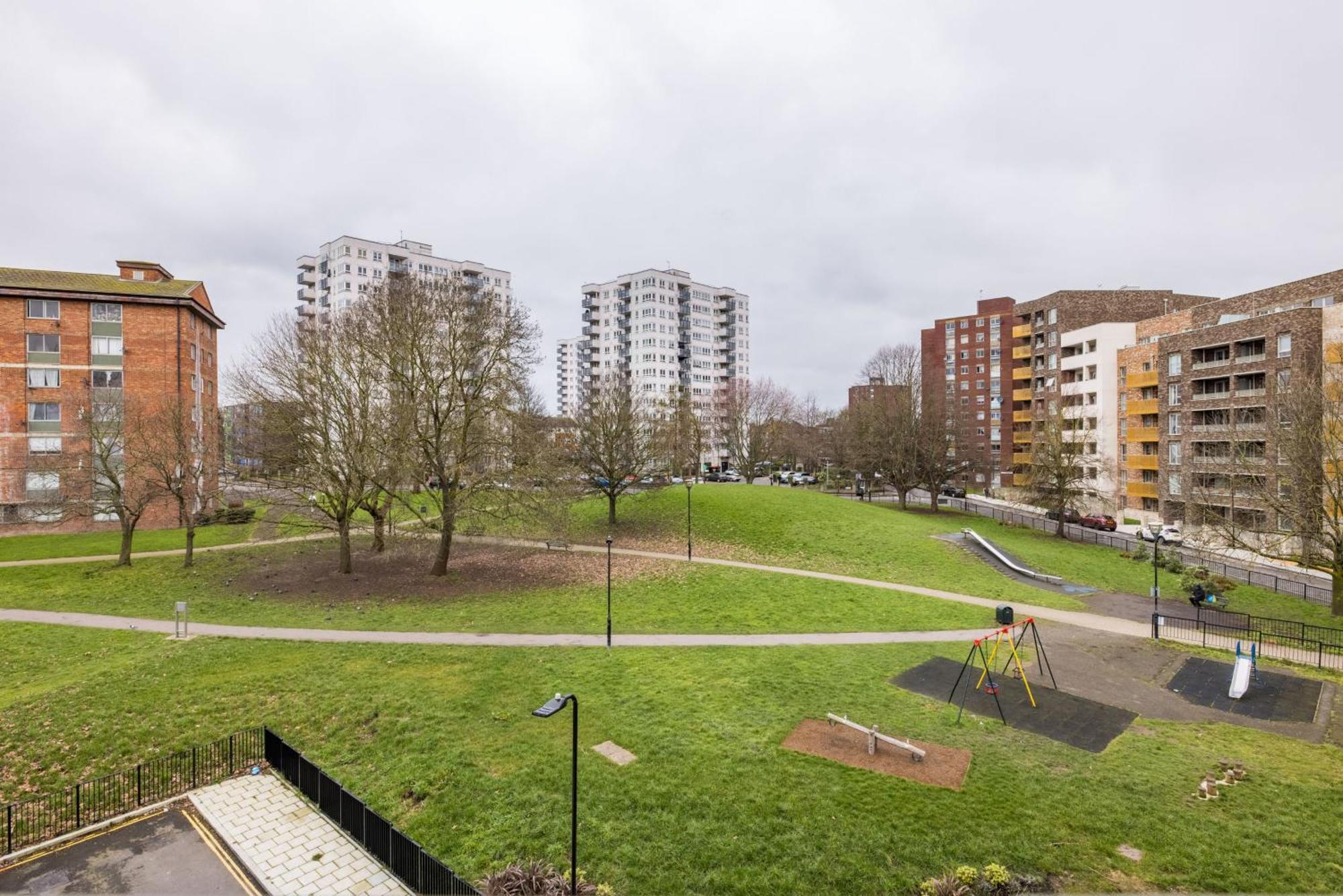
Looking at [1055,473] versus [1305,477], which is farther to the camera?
[1055,473]

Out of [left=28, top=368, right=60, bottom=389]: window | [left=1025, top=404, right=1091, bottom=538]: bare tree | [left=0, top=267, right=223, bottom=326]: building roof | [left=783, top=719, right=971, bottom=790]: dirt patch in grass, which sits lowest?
[left=783, top=719, right=971, bottom=790]: dirt patch in grass

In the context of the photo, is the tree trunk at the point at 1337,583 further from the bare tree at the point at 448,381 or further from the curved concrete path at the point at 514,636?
the bare tree at the point at 448,381

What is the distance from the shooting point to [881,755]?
1346 centimetres

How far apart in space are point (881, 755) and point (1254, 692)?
42.7ft

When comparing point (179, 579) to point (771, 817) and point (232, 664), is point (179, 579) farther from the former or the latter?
point (771, 817)

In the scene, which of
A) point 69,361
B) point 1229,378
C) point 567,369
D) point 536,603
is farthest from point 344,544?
point 567,369

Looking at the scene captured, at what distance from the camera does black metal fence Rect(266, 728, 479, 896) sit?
9328 mm

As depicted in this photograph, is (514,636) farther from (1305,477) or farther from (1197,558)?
(1197,558)

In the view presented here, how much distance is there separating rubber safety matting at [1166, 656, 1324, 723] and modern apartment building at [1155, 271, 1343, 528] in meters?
16.9

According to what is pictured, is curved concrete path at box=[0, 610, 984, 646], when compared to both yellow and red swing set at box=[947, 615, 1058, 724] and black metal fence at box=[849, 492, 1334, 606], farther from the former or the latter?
black metal fence at box=[849, 492, 1334, 606]

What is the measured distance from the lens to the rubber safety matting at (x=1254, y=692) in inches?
640

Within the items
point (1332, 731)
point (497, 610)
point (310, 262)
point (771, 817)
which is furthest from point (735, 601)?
point (310, 262)

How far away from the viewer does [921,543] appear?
127 feet

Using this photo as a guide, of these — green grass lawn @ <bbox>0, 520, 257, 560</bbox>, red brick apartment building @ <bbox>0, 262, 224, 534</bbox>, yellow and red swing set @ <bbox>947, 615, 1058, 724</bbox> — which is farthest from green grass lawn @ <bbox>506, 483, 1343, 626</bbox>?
red brick apartment building @ <bbox>0, 262, 224, 534</bbox>
